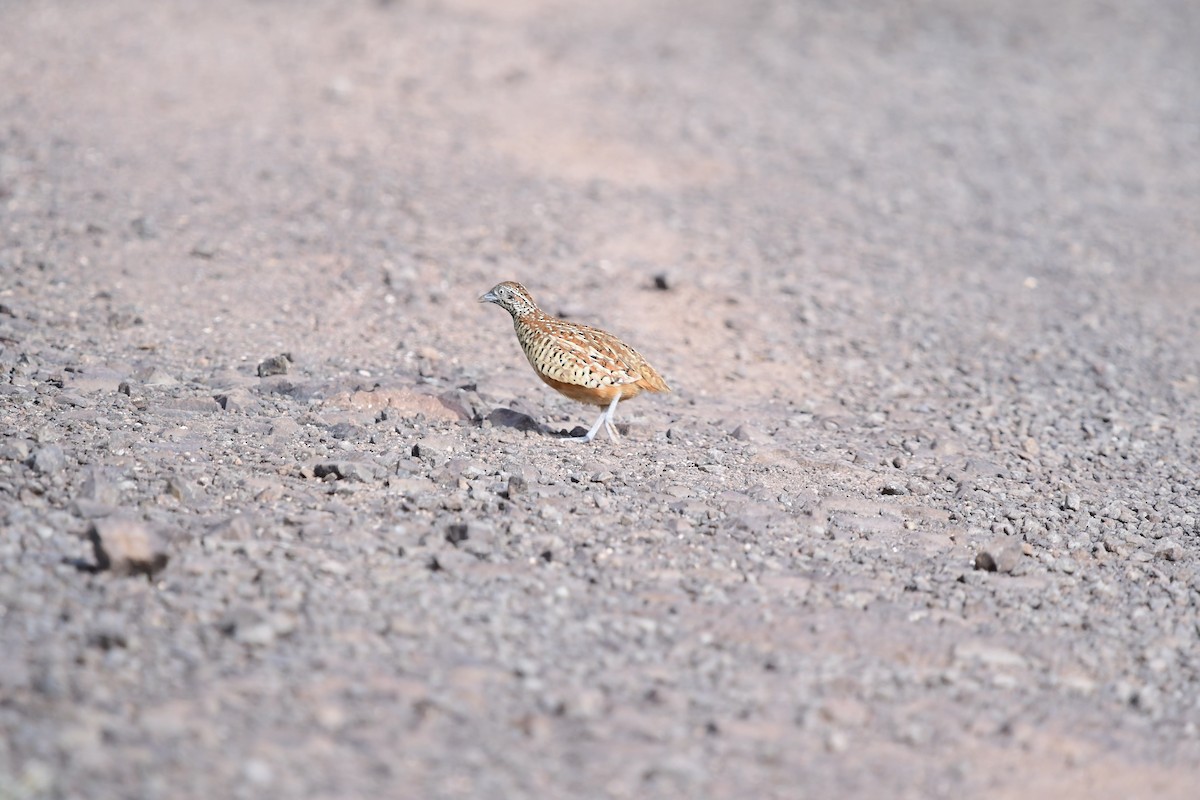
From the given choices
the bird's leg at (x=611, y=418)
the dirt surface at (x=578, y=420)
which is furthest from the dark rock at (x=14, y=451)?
the bird's leg at (x=611, y=418)

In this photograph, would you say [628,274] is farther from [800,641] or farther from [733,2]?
[733,2]

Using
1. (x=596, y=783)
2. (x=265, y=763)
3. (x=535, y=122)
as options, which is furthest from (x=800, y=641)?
(x=535, y=122)

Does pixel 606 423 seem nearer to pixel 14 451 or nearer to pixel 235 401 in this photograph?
pixel 235 401

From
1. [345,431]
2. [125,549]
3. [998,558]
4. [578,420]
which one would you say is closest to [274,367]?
[345,431]

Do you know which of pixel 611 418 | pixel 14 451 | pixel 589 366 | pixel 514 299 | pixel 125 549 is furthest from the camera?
pixel 514 299

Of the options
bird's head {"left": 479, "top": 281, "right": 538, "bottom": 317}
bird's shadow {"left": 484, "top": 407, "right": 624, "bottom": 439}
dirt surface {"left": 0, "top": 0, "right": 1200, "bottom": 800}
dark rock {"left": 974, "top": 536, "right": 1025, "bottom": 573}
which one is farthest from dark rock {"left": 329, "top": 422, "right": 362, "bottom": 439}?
dark rock {"left": 974, "top": 536, "right": 1025, "bottom": 573}
